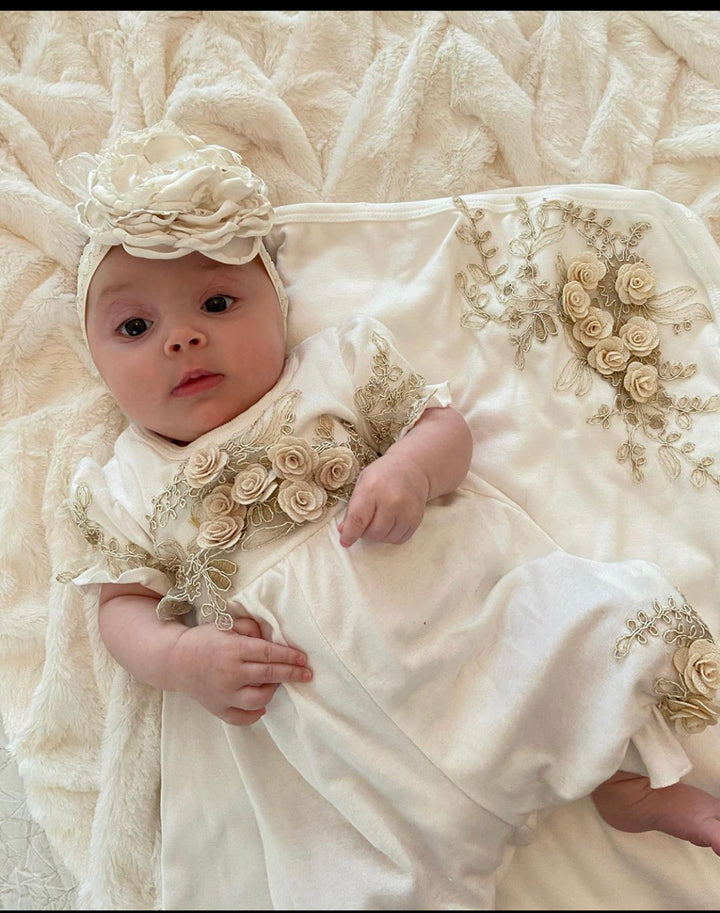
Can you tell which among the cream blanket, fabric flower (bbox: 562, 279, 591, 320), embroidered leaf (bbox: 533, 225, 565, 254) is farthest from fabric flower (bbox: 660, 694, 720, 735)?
embroidered leaf (bbox: 533, 225, 565, 254)

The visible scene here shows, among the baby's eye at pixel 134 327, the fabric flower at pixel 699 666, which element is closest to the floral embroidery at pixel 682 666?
the fabric flower at pixel 699 666

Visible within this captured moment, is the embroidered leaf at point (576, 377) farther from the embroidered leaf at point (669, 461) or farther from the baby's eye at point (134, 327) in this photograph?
the baby's eye at point (134, 327)

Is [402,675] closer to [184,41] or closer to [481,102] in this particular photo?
[481,102]

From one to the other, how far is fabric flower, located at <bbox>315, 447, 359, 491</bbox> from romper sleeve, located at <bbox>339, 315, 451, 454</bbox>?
91mm

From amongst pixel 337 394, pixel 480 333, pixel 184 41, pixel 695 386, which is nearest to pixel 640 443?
pixel 695 386

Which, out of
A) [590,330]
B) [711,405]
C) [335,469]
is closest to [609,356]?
[590,330]

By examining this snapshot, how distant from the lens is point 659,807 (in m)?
Result: 0.93

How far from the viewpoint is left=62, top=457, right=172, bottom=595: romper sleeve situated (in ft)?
3.48

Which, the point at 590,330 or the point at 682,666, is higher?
the point at 590,330

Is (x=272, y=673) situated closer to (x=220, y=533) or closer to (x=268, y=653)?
(x=268, y=653)

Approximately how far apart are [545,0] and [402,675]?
3.60ft

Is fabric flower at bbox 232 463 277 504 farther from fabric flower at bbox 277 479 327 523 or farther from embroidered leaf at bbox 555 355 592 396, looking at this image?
embroidered leaf at bbox 555 355 592 396

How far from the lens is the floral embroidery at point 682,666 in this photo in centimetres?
92

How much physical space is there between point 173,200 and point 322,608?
52 cm
